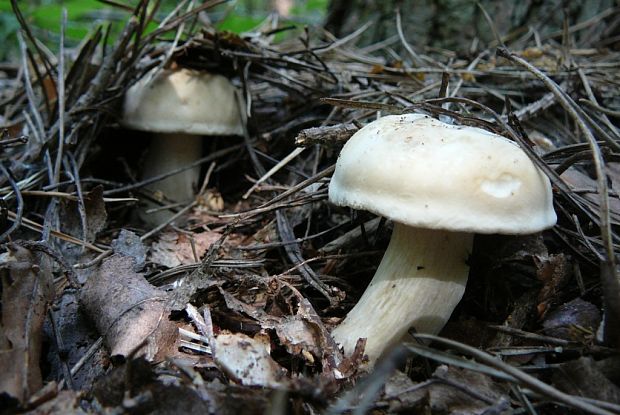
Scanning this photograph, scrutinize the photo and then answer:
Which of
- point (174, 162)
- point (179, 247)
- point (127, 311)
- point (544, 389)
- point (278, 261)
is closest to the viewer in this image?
point (544, 389)

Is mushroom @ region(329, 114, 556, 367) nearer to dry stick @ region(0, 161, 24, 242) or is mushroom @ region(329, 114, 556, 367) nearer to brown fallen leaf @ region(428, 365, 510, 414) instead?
brown fallen leaf @ region(428, 365, 510, 414)

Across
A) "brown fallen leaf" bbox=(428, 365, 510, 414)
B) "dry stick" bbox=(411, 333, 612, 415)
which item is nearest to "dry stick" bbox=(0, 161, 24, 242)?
"brown fallen leaf" bbox=(428, 365, 510, 414)

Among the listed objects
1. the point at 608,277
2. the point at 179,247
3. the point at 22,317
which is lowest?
the point at 179,247

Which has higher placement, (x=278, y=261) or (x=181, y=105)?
(x=181, y=105)

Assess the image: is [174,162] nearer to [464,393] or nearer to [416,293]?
[416,293]

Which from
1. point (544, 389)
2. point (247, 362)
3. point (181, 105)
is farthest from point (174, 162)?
point (544, 389)

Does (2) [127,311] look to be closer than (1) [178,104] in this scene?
Yes

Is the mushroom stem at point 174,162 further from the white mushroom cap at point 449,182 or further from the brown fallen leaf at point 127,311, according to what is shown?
the white mushroom cap at point 449,182

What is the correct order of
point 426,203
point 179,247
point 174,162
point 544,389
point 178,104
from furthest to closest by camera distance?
point 174,162
point 178,104
point 179,247
point 426,203
point 544,389
